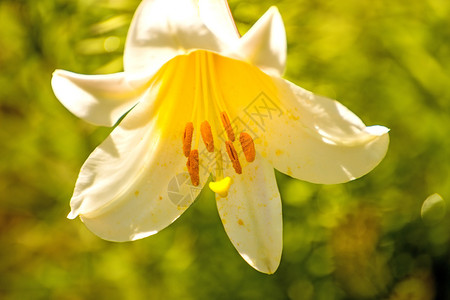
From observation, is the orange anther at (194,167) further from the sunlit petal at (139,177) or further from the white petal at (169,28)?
the white petal at (169,28)

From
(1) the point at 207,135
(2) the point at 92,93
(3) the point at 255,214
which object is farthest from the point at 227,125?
(2) the point at 92,93

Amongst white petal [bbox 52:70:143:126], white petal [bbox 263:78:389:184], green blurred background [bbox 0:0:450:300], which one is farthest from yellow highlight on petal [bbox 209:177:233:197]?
green blurred background [bbox 0:0:450:300]

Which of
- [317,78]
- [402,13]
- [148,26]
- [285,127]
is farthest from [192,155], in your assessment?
[402,13]

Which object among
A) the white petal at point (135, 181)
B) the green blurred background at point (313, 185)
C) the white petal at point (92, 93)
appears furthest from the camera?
the green blurred background at point (313, 185)

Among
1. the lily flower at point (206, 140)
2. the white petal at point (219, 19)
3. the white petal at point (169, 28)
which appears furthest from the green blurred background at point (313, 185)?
the white petal at point (169, 28)

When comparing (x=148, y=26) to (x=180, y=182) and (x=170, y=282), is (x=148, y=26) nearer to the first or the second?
(x=180, y=182)

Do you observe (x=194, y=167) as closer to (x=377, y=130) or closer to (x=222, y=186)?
(x=222, y=186)
